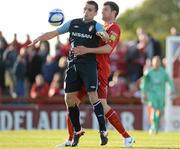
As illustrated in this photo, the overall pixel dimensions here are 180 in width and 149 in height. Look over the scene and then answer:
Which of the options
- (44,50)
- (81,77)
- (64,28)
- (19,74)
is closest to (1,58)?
(19,74)

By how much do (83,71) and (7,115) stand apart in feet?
42.2

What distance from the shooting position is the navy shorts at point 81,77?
17.3 meters

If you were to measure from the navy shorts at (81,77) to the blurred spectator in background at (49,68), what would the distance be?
13430 millimetres

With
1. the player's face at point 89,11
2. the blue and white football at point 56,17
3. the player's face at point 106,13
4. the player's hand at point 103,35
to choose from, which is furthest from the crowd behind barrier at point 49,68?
the player's hand at point 103,35

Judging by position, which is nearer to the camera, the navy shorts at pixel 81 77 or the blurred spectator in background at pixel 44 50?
the navy shorts at pixel 81 77

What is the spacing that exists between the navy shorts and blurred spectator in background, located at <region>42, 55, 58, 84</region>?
44.1 feet

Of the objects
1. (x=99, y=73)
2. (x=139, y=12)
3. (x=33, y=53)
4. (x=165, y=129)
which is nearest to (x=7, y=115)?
(x=33, y=53)

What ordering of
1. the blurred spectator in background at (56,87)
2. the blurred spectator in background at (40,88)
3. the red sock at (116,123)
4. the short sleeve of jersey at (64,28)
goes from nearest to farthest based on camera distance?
the short sleeve of jersey at (64,28) < the red sock at (116,123) < the blurred spectator in background at (56,87) < the blurred spectator in background at (40,88)

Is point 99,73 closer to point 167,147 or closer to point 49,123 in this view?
point 167,147

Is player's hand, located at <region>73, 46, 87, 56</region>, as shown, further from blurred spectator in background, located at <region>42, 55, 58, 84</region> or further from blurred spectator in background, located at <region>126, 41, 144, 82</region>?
blurred spectator in background, located at <region>126, 41, 144, 82</region>

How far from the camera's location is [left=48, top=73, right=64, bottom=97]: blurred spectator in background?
1195 inches

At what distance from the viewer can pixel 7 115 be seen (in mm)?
29938

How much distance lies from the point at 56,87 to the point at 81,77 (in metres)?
13.2

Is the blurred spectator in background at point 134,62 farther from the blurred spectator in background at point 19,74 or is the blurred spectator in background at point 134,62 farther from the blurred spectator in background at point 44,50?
the blurred spectator in background at point 19,74
